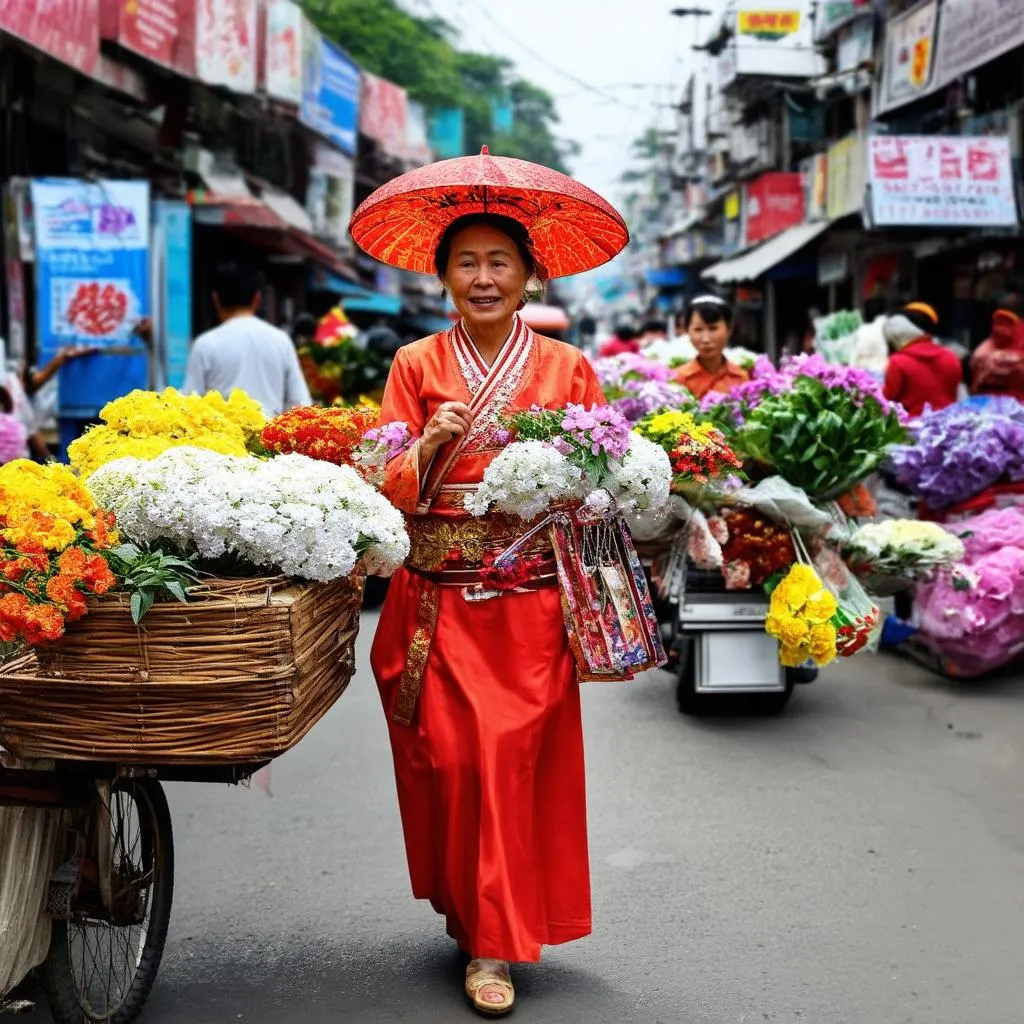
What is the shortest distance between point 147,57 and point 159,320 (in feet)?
10.2

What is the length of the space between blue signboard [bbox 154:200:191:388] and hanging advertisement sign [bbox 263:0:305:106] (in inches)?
238

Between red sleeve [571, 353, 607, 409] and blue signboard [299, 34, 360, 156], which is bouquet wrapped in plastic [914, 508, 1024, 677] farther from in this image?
blue signboard [299, 34, 360, 156]

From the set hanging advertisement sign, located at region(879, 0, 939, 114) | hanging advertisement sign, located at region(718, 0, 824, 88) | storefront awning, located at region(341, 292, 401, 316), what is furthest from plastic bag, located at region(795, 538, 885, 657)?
hanging advertisement sign, located at region(718, 0, 824, 88)

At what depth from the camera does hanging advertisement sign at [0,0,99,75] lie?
1067 cm

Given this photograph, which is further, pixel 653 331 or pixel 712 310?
pixel 653 331

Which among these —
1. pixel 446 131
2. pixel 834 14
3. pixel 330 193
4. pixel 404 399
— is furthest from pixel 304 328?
pixel 446 131

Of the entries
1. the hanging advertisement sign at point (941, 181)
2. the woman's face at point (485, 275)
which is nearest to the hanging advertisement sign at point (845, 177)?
the hanging advertisement sign at point (941, 181)

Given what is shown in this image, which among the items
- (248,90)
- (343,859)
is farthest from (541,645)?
(248,90)

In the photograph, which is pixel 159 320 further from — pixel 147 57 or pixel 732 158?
pixel 732 158

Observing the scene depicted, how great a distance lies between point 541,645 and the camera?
3725 mm

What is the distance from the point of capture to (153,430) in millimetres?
3875

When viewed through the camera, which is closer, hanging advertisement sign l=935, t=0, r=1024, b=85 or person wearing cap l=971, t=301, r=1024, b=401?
person wearing cap l=971, t=301, r=1024, b=401

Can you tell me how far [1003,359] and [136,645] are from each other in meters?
9.69

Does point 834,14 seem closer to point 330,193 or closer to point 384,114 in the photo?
point 384,114
